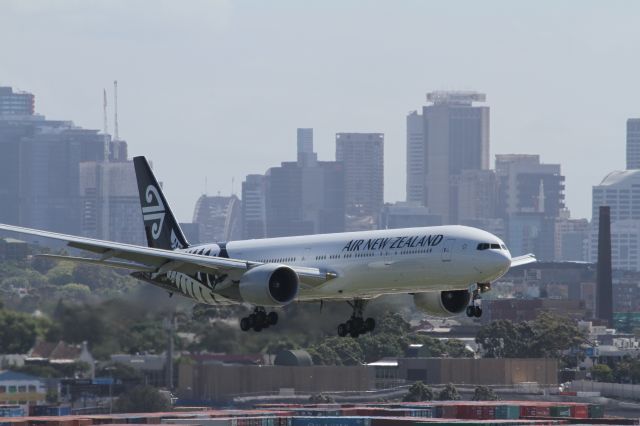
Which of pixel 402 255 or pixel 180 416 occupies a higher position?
pixel 402 255

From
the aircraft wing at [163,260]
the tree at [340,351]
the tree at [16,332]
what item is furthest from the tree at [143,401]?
the aircraft wing at [163,260]

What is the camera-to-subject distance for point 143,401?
155 m

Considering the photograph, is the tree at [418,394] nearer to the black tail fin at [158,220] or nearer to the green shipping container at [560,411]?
the green shipping container at [560,411]

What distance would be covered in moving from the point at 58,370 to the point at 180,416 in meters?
18.4

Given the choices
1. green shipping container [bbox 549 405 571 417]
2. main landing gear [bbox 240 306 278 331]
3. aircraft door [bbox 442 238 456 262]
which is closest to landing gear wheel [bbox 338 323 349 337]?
main landing gear [bbox 240 306 278 331]

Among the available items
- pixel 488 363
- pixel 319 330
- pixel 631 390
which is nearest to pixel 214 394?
pixel 488 363

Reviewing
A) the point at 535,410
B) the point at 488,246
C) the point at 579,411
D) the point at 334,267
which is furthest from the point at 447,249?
the point at 579,411

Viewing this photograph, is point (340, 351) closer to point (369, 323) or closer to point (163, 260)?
point (369, 323)

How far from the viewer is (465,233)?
9294 centimetres

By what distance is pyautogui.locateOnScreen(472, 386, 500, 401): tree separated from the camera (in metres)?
173

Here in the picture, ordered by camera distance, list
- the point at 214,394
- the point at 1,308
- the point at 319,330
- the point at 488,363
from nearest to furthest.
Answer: the point at 319,330, the point at 1,308, the point at 214,394, the point at 488,363

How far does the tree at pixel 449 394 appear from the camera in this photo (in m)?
173

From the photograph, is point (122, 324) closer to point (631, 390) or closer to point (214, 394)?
point (214, 394)

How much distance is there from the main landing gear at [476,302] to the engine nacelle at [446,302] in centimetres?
390
